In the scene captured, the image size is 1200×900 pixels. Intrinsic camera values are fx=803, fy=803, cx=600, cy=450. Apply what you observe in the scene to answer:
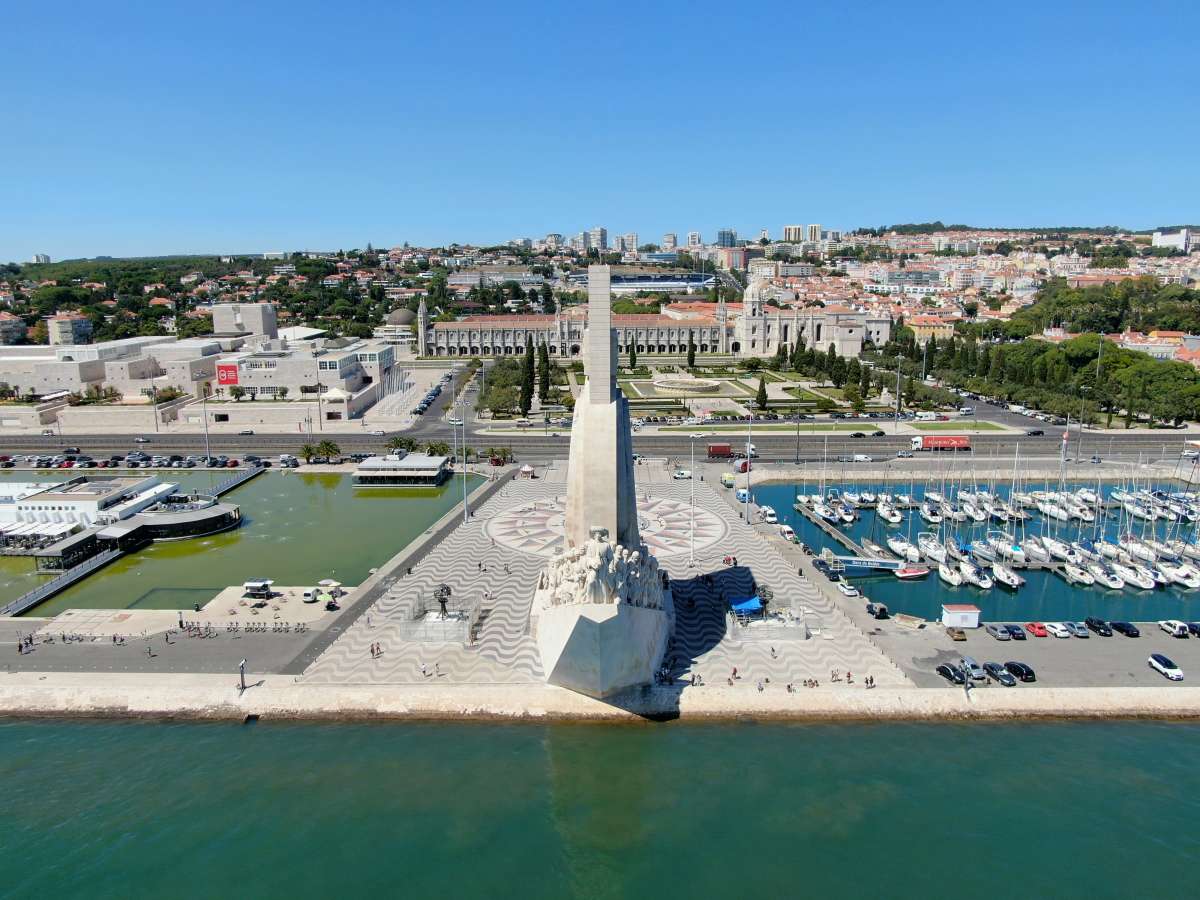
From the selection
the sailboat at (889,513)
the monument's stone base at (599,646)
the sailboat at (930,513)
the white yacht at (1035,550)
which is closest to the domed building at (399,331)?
the sailboat at (889,513)

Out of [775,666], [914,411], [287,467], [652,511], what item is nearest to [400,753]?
[775,666]

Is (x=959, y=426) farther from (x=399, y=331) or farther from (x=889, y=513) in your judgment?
(x=399, y=331)

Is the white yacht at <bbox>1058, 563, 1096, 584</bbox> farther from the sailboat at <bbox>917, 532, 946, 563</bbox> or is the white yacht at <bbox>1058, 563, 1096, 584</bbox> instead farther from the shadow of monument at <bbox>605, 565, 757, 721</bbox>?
the shadow of monument at <bbox>605, 565, 757, 721</bbox>

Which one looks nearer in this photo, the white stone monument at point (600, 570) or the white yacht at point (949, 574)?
the white stone monument at point (600, 570)

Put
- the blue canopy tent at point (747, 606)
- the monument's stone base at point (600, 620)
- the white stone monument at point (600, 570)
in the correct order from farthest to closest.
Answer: the blue canopy tent at point (747, 606), the white stone monument at point (600, 570), the monument's stone base at point (600, 620)

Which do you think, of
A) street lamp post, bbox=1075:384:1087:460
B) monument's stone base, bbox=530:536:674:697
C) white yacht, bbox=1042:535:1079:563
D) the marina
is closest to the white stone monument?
monument's stone base, bbox=530:536:674:697

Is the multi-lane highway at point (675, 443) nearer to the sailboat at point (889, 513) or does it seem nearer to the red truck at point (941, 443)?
the red truck at point (941, 443)

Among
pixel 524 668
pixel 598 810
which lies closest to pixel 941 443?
pixel 524 668
